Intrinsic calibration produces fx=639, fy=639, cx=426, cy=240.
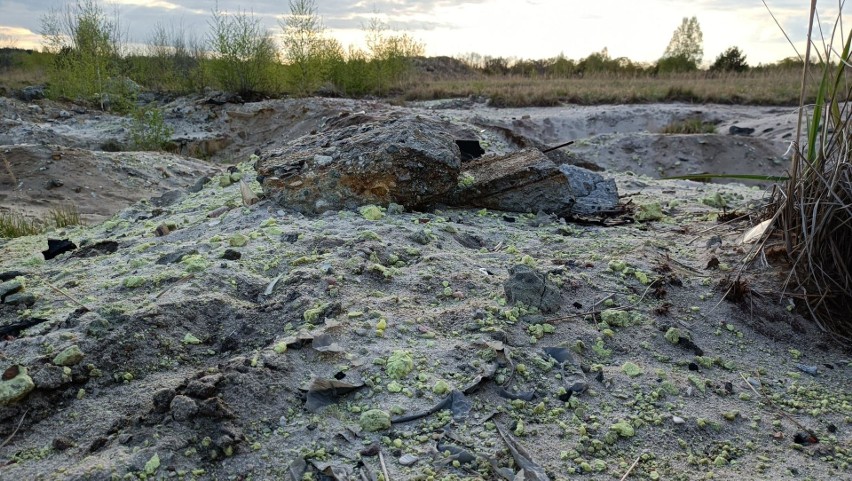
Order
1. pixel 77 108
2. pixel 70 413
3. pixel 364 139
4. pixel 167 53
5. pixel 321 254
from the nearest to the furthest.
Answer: pixel 70 413
pixel 321 254
pixel 364 139
pixel 77 108
pixel 167 53

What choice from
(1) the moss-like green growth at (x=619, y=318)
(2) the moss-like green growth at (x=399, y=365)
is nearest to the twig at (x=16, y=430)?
(2) the moss-like green growth at (x=399, y=365)

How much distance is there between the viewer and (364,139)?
3959 mm

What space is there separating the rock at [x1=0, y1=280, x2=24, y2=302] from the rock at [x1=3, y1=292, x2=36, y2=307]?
0.06 metres

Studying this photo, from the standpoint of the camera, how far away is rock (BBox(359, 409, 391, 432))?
6.01 ft

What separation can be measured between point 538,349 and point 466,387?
0.42 metres

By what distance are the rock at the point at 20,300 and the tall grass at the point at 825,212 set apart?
3214 mm

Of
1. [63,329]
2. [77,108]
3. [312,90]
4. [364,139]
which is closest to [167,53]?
[77,108]

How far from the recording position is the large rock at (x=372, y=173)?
3.72m

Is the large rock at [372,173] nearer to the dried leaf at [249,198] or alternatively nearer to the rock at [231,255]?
the dried leaf at [249,198]

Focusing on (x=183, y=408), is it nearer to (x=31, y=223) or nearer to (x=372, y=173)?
(x=372, y=173)

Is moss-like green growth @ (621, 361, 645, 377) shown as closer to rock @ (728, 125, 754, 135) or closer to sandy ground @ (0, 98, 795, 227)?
sandy ground @ (0, 98, 795, 227)

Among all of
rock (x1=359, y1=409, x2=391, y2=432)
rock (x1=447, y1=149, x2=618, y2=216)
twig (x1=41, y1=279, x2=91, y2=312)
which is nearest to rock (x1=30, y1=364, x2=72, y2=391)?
twig (x1=41, y1=279, x2=91, y2=312)

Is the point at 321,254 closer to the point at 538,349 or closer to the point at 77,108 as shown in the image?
the point at 538,349

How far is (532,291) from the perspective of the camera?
8.44 ft
